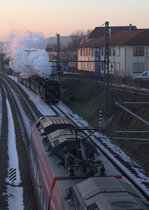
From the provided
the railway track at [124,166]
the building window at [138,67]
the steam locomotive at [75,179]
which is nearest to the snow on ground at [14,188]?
the steam locomotive at [75,179]

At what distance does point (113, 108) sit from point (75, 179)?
2128 centimetres

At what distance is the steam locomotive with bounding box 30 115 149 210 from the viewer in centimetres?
595

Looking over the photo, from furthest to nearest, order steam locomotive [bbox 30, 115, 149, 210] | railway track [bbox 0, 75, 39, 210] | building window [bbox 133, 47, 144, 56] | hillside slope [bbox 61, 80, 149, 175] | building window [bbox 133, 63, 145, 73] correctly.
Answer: building window [bbox 133, 47, 144, 56], building window [bbox 133, 63, 145, 73], hillside slope [bbox 61, 80, 149, 175], railway track [bbox 0, 75, 39, 210], steam locomotive [bbox 30, 115, 149, 210]

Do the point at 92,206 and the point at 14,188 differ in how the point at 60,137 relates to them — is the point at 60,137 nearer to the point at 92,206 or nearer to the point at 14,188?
the point at 92,206

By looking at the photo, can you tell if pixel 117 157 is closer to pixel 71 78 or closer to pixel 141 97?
pixel 141 97

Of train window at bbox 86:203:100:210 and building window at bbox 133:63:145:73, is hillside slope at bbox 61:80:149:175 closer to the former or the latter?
train window at bbox 86:203:100:210

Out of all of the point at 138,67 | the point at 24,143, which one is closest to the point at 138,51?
the point at 138,67

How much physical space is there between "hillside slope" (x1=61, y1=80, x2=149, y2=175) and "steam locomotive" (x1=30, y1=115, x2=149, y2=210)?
112 inches

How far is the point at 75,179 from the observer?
7664 millimetres

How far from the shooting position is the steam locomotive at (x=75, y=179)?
19.5 feet

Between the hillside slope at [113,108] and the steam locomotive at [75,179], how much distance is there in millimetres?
2832

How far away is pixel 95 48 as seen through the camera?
59.1 meters

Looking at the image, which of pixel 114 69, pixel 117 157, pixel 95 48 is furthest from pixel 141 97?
pixel 95 48

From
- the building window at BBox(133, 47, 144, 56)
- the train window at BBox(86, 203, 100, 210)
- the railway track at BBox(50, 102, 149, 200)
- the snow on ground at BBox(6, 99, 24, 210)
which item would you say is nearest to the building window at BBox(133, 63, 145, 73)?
the building window at BBox(133, 47, 144, 56)
